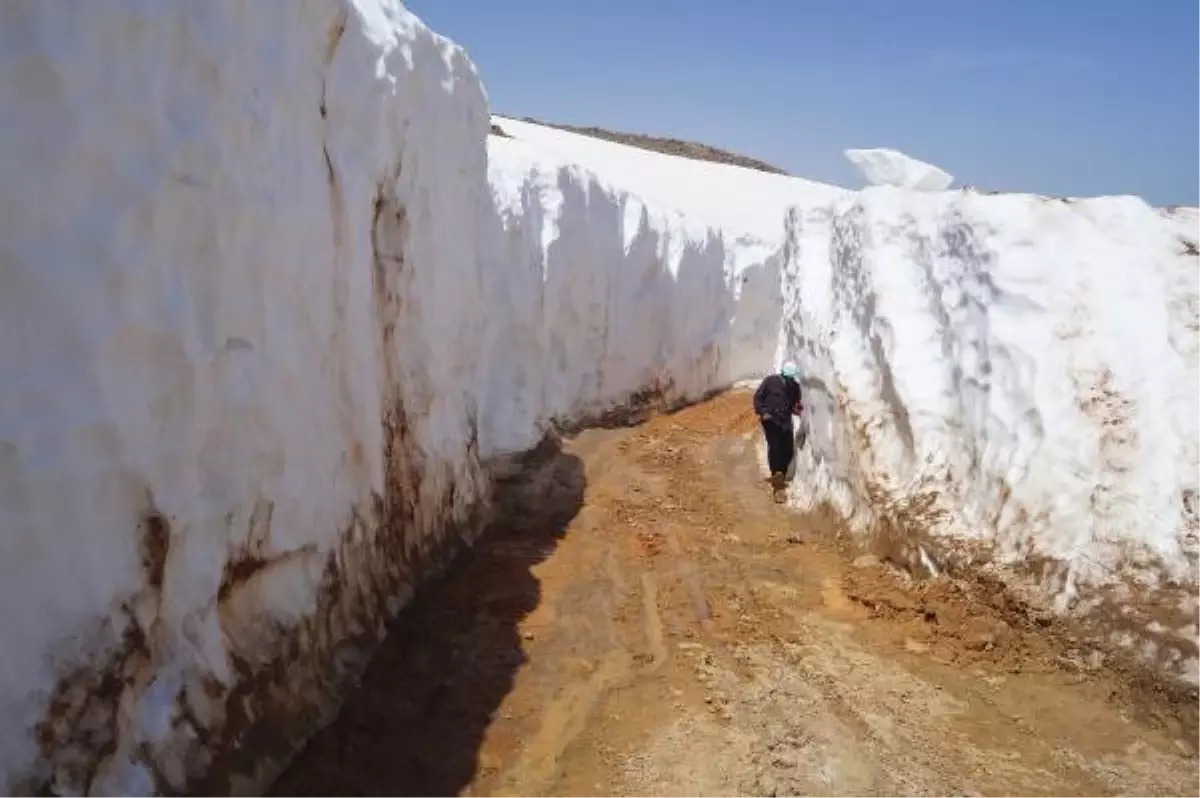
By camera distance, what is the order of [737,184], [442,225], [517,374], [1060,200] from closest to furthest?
[1060,200], [442,225], [517,374], [737,184]

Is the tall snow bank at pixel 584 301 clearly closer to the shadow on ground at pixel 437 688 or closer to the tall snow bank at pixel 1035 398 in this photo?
the shadow on ground at pixel 437 688

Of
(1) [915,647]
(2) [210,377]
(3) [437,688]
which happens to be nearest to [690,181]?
(1) [915,647]

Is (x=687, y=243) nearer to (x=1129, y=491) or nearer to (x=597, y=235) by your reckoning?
(x=597, y=235)

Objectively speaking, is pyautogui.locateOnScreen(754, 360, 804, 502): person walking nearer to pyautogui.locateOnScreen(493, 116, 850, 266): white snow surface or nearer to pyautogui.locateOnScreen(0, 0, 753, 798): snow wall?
pyautogui.locateOnScreen(0, 0, 753, 798): snow wall

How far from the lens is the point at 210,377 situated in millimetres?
3574

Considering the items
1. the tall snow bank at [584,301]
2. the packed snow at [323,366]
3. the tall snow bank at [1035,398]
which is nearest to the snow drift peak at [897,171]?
the packed snow at [323,366]

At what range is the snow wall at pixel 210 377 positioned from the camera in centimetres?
270

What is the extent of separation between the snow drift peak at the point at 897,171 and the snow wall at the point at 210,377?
15.6 feet

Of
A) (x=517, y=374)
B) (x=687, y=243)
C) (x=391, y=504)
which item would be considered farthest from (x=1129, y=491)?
(x=687, y=243)

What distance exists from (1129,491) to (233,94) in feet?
16.1

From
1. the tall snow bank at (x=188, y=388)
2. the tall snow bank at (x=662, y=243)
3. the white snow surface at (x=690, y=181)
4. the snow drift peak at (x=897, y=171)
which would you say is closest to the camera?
the tall snow bank at (x=188, y=388)

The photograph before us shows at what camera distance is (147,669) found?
3.10m

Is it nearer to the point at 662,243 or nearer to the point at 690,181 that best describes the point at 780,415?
the point at 662,243

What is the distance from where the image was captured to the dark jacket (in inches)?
371
